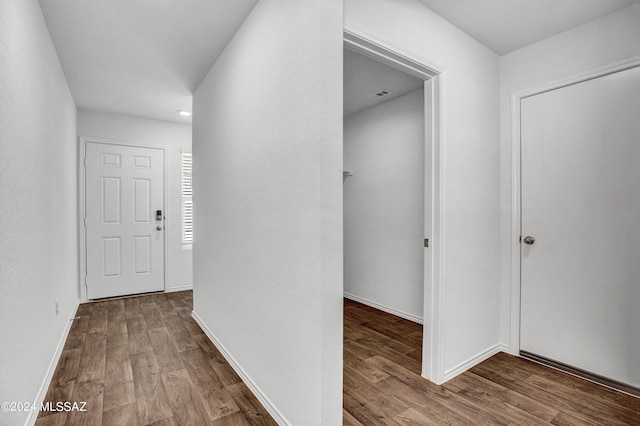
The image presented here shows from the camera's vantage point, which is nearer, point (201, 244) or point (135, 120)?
point (201, 244)

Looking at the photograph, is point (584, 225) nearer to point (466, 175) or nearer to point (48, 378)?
point (466, 175)

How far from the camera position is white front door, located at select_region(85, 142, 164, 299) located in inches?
165

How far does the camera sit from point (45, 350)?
7.02 ft

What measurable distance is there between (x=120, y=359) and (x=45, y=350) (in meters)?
0.54

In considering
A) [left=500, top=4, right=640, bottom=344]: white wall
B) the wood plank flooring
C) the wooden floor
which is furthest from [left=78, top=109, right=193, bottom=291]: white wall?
[left=500, top=4, right=640, bottom=344]: white wall

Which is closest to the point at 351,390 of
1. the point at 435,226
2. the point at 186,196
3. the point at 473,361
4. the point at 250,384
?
the point at 250,384

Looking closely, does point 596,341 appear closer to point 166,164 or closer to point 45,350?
point 45,350

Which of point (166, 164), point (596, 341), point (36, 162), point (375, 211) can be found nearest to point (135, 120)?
point (166, 164)

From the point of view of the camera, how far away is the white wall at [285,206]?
1.47 m

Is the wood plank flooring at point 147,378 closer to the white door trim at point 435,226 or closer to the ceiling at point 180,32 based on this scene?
the white door trim at point 435,226

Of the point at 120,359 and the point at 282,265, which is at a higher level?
the point at 282,265

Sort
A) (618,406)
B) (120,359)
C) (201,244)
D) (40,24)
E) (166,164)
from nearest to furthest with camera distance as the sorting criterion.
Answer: (618,406) → (40,24) → (120,359) → (201,244) → (166,164)

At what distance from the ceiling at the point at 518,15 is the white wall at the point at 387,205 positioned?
42.9 inches

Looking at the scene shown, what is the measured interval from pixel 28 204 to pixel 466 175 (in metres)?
2.79
